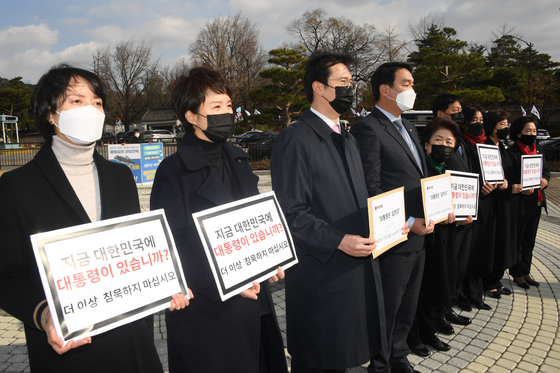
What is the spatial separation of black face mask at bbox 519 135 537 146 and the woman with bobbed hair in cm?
496

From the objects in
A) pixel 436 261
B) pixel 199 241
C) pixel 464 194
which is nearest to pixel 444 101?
pixel 464 194

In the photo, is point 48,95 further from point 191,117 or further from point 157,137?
point 157,137

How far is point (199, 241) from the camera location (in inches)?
73.8

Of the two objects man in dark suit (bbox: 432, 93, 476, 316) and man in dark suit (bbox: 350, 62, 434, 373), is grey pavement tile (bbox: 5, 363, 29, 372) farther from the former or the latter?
man in dark suit (bbox: 432, 93, 476, 316)

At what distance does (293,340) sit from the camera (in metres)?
2.37

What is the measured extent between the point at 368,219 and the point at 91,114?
5.33 feet

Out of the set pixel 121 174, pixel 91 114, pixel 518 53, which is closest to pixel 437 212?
pixel 121 174

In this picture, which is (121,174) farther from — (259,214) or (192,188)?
(259,214)

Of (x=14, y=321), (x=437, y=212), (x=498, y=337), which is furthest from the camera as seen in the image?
(x=14, y=321)

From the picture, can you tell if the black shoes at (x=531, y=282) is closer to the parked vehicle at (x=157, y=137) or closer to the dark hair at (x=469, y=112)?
the dark hair at (x=469, y=112)

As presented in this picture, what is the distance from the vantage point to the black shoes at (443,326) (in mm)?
3730

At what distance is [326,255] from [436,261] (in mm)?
1560

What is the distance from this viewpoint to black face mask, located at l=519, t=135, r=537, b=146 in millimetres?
4793

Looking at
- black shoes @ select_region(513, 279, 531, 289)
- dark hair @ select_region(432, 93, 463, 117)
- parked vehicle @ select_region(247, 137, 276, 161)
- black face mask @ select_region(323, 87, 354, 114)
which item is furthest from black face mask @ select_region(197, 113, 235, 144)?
parked vehicle @ select_region(247, 137, 276, 161)
